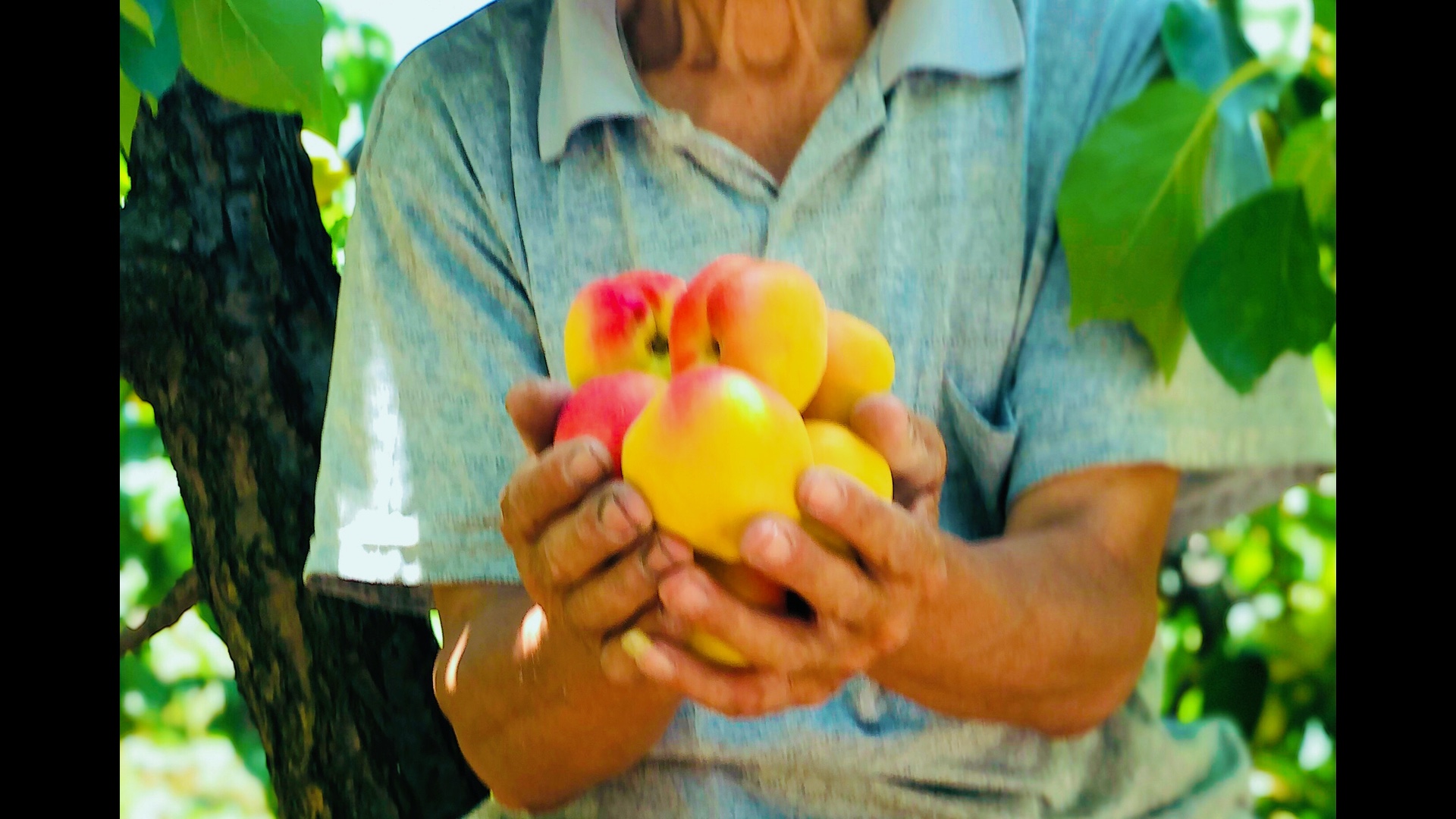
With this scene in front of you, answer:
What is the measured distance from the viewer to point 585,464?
69cm

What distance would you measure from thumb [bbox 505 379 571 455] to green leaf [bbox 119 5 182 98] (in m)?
0.33

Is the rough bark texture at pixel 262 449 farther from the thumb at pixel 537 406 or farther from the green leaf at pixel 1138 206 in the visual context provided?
the green leaf at pixel 1138 206

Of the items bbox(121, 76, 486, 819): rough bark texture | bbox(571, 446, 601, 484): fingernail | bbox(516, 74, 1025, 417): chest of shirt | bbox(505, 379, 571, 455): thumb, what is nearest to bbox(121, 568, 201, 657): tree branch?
bbox(121, 76, 486, 819): rough bark texture

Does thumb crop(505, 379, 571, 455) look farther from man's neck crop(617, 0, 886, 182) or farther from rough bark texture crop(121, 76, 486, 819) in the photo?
rough bark texture crop(121, 76, 486, 819)

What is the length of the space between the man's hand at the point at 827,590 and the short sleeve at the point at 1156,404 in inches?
10.9

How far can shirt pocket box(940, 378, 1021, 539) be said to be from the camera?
3.47 feet

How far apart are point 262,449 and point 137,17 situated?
0.46 metres

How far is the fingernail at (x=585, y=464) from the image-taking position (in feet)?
2.28

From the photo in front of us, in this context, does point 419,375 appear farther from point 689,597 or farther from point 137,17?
point 689,597

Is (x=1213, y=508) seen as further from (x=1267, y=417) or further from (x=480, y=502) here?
(x=480, y=502)

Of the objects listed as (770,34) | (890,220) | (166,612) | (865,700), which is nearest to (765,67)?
(770,34)

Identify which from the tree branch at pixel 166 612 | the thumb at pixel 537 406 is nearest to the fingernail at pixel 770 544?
the thumb at pixel 537 406

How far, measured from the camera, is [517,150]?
115 centimetres

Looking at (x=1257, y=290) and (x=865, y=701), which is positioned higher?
(x=1257, y=290)
